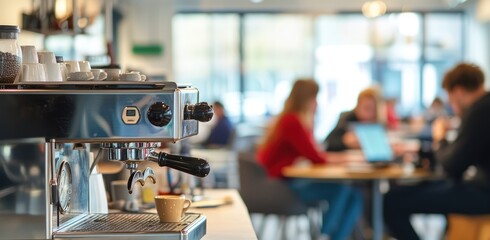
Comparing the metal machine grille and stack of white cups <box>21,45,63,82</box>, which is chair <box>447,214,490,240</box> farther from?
stack of white cups <box>21,45,63,82</box>

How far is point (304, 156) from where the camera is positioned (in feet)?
21.9

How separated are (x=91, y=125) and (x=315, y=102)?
498cm

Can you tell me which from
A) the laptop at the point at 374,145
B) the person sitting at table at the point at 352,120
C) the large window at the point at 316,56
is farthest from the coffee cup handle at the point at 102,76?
the large window at the point at 316,56

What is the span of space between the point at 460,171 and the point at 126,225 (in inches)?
140

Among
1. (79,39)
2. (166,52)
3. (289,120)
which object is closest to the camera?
(289,120)

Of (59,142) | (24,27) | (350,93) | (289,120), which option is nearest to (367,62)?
(350,93)

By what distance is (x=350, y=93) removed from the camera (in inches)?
616

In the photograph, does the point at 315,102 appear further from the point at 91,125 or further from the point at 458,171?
the point at 91,125

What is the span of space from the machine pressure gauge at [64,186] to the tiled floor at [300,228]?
16.8 ft

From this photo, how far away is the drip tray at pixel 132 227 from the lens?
6.82 feet

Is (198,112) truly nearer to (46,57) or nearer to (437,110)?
(46,57)

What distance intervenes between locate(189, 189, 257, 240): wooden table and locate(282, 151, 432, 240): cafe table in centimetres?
240

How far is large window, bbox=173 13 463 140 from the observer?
15.2 m

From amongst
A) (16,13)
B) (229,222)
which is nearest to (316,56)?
(16,13)
